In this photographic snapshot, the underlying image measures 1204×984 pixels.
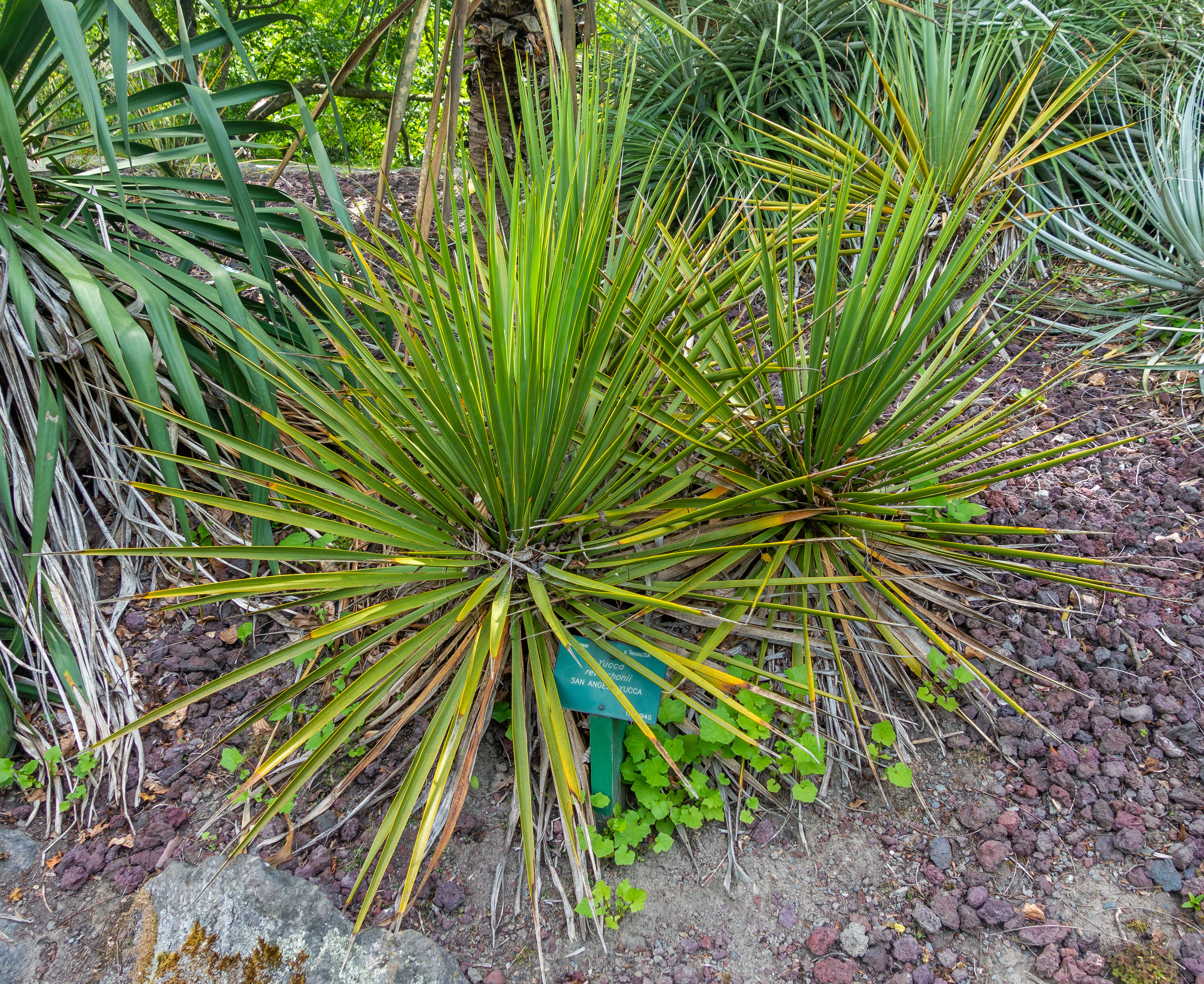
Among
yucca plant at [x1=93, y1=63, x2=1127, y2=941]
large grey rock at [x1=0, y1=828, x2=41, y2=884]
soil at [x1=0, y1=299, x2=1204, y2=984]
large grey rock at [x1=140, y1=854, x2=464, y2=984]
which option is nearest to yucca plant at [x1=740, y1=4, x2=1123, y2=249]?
yucca plant at [x1=93, y1=63, x2=1127, y2=941]

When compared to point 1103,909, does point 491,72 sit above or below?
above

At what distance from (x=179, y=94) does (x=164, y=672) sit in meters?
1.51

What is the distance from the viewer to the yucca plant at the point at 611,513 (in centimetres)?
134

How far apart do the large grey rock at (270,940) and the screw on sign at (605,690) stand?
1.49 ft

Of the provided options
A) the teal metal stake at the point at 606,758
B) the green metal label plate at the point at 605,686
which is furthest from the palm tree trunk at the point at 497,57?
the teal metal stake at the point at 606,758

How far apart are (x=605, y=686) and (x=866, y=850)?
640 millimetres

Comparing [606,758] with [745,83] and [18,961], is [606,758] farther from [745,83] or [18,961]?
[745,83]

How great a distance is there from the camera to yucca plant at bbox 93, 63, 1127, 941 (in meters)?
1.34

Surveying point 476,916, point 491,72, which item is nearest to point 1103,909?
point 476,916

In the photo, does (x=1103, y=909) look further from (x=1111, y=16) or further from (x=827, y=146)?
(x=1111, y=16)

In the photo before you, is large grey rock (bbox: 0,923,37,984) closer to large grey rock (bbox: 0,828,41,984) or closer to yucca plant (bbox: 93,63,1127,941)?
large grey rock (bbox: 0,828,41,984)

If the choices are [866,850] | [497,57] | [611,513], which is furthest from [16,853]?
[497,57]

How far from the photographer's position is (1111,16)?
3.15 meters

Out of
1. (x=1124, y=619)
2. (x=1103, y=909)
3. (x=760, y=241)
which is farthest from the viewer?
(x=1124, y=619)
